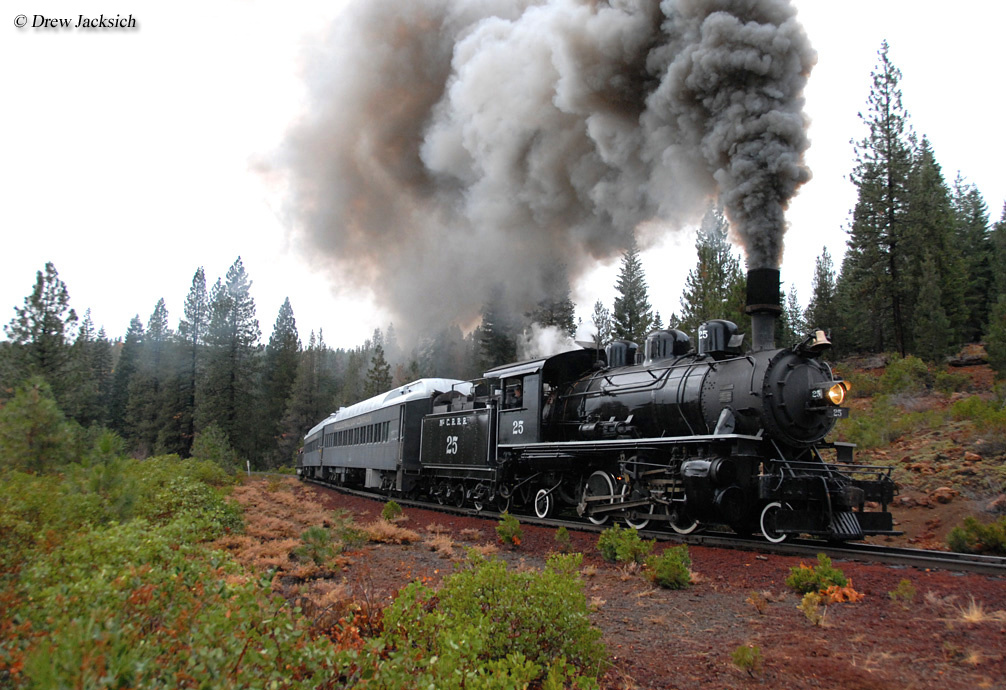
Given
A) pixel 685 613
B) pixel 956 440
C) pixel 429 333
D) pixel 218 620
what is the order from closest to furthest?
pixel 218 620, pixel 685 613, pixel 956 440, pixel 429 333

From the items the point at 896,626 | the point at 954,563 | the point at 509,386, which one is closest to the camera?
the point at 896,626

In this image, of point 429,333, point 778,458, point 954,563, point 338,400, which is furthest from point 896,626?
point 338,400

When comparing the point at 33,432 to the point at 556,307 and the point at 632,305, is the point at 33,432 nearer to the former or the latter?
the point at 556,307

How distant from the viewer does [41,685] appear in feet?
5.69

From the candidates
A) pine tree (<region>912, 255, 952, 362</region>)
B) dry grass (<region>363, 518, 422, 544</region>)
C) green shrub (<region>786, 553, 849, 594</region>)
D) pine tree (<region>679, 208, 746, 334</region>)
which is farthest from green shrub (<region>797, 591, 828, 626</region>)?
pine tree (<region>912, 255, 952, 362</region>)

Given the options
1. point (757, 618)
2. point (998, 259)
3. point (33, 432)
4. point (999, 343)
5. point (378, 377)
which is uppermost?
point (998, 259)

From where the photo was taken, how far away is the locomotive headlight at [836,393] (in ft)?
30.4

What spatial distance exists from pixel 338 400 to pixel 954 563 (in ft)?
196

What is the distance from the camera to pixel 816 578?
6316 millimetres

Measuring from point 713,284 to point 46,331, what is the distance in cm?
3963

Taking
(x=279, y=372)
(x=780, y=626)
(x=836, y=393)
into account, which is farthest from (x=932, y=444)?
(x=279, y=372)

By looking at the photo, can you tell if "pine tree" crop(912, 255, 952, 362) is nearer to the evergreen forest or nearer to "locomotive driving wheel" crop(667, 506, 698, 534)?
the evergreen forest

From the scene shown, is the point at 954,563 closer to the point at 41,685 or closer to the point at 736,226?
the point at 736,226

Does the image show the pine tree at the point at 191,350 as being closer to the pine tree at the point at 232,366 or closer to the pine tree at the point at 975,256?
the pine tree at the point at 232,366
